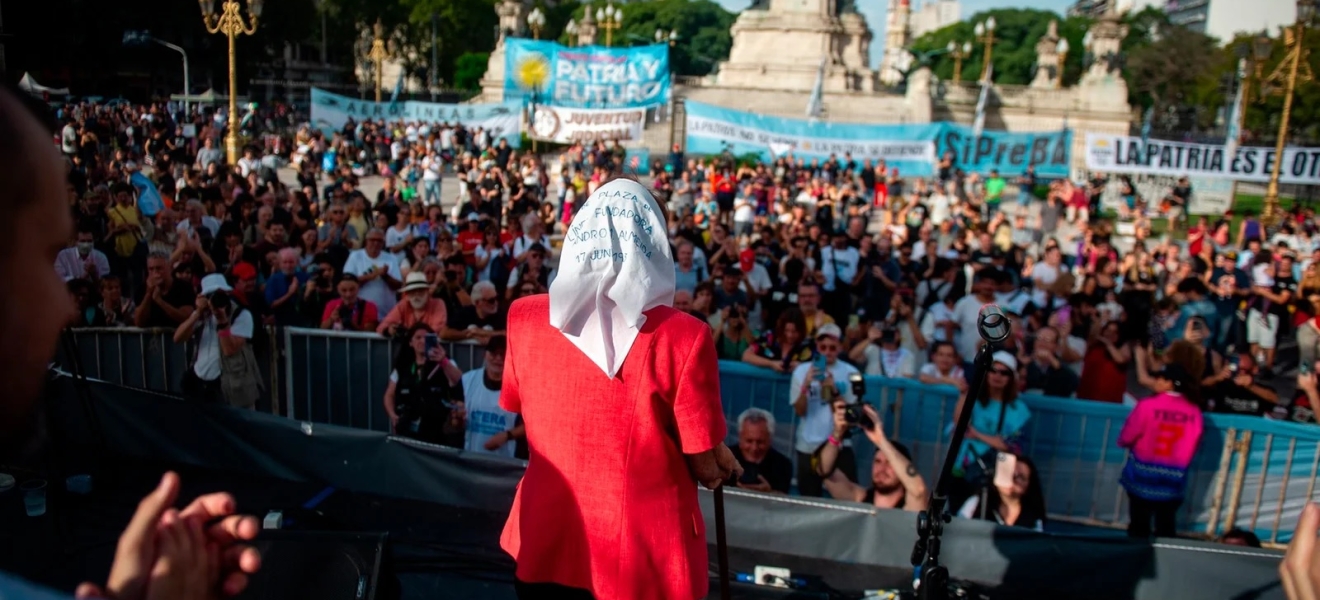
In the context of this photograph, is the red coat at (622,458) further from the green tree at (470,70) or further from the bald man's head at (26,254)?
the green tree at (470,70)

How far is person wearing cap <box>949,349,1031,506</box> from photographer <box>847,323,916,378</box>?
3.68ft

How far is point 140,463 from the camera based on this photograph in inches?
220

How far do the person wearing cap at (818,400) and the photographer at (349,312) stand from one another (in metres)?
3.28

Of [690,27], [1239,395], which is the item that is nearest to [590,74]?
[1239,395]

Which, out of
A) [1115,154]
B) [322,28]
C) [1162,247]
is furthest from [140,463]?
[322,28]

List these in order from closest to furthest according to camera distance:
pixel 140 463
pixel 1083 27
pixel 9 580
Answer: pixel 9 580, pixel 140 463, pixel 1083 27

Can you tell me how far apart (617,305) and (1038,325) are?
21.6 feet

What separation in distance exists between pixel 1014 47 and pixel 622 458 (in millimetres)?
95101

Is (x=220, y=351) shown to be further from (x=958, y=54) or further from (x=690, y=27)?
(x=690, y=27)

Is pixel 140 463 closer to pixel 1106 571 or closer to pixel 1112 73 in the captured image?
pixel 1106 571

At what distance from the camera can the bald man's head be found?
82 centimetres

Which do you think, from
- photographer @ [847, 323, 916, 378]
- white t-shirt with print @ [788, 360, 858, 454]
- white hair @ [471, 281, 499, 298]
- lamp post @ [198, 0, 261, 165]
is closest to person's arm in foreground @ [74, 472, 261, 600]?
white t-shirt with print @ [788, 360, 858, 454]

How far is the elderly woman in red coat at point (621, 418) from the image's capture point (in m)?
2.26

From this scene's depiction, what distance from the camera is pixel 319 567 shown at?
11.4 ft
